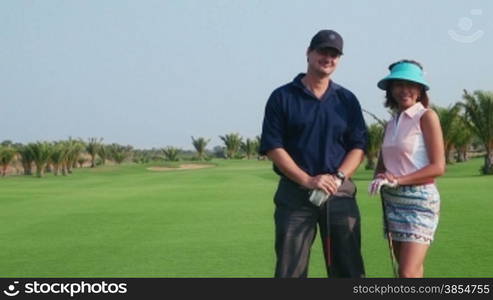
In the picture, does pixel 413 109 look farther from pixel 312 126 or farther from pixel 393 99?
pixel 312 126

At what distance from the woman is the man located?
213mm

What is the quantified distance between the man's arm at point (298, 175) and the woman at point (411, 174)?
29 cm

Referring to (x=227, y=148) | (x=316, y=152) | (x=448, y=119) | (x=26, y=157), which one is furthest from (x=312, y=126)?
(x=227, y=148)

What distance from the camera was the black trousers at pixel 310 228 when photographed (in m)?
3.59

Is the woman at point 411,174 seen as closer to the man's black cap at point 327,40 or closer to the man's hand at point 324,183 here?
the man's hand at point 324,183

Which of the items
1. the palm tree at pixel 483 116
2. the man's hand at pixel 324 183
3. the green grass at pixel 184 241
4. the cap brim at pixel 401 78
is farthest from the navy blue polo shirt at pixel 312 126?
the palm tree at pixel 483 116

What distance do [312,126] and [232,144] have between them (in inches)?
2718

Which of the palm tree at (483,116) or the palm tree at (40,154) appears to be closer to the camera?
the palm tree at (483,116)

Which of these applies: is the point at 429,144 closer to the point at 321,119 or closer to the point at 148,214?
the point at 321,119

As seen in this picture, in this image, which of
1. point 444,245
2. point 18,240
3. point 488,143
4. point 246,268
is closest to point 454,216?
point 444,245

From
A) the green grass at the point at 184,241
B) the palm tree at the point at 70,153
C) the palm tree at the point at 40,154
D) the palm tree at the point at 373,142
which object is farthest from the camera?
the palm tree at the point at 70,153

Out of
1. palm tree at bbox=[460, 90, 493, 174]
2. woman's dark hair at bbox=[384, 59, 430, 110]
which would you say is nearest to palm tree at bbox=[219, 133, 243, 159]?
palm tree at bbox=[460, 90, 493, 174]

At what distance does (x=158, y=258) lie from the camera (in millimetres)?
7059

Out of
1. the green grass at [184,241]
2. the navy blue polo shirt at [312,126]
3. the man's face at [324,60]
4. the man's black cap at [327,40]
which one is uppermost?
the man's black cap at [327,40]
